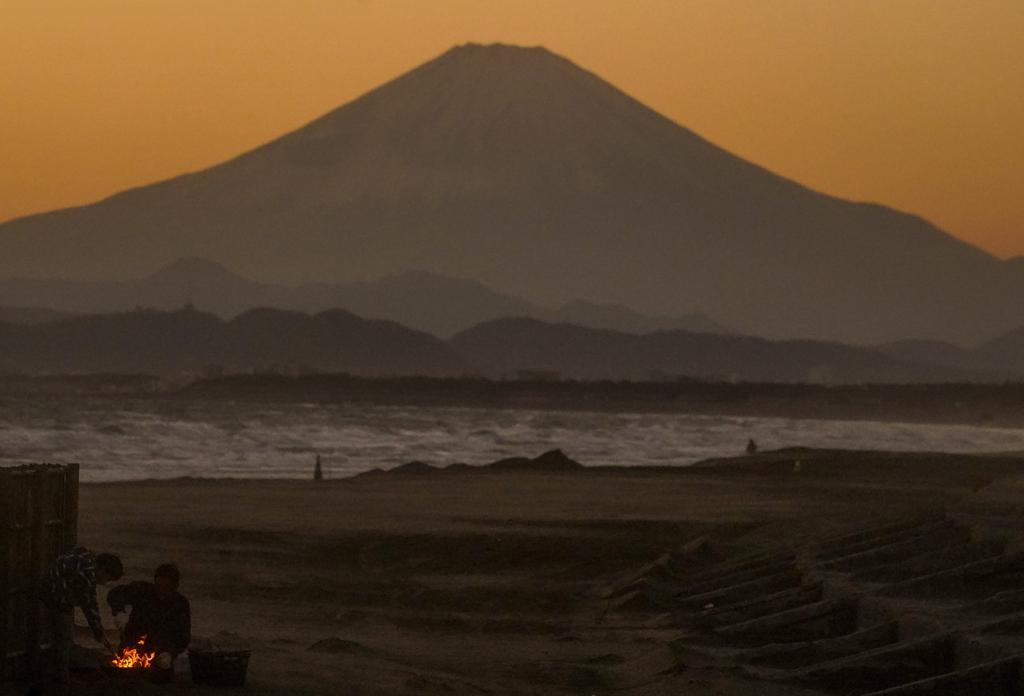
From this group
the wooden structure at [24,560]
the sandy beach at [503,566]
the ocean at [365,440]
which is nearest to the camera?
the wooden structure at [24,560]

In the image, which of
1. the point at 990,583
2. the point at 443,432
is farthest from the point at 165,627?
the point at 443,432

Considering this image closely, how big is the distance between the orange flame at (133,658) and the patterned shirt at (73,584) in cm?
32

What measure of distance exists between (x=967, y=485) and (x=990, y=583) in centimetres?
2209

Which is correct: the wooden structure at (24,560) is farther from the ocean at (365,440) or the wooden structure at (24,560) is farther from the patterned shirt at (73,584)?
the ocean at (365,440)

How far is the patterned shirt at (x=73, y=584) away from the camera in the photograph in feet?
39.1

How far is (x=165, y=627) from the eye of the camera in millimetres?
12820

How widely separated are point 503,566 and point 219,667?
9797 mm

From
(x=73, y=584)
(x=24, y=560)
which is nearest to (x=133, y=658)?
(x=73, y=584)

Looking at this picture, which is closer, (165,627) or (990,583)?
(165,627)

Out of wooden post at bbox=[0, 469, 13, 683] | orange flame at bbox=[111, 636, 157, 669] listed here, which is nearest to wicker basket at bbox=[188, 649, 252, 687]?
orange flame at bbox=[111, 636, 157, 669]

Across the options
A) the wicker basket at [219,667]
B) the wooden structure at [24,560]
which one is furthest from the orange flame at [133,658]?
the wooden structure at [24,560]

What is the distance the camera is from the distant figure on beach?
39.1ft

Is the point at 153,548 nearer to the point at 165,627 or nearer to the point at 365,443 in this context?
the point at 165,627

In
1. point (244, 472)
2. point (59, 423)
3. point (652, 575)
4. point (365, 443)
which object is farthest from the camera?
point (59, 423)
